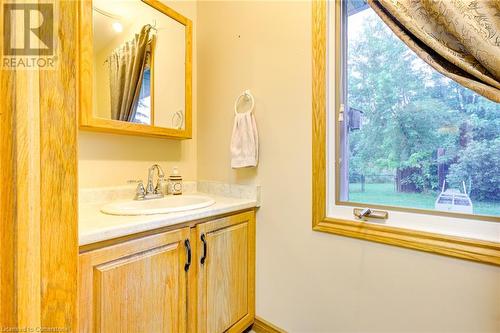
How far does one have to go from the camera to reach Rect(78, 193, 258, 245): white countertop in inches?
33.8

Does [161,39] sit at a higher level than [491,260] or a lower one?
higher

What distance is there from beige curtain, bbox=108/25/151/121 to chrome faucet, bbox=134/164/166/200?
352 millimetres

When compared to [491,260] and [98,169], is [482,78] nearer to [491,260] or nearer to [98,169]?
[491,260]

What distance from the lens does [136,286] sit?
Result: 3.24ft

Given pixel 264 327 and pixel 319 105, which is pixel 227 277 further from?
pixel 319 105

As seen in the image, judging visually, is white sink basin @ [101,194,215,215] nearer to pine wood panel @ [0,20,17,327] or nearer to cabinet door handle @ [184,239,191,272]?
cabinet door handle @ [184,239,191,272]

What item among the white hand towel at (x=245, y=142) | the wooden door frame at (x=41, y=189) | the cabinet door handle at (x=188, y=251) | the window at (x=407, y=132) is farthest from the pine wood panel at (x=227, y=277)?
the wooden door frame at (x=41, y=189)

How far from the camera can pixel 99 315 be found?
0.88 m

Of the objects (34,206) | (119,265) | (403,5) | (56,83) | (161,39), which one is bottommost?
(119,265)

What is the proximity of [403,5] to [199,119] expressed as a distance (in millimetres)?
1357

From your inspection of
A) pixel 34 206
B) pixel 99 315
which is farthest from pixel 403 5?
pixel 99 315

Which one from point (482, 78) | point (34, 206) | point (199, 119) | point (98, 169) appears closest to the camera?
point (34, 206)

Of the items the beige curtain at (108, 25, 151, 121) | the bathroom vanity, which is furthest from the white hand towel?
the beige curtain at (108, 25, 151, 121)

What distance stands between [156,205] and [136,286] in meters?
0.54
